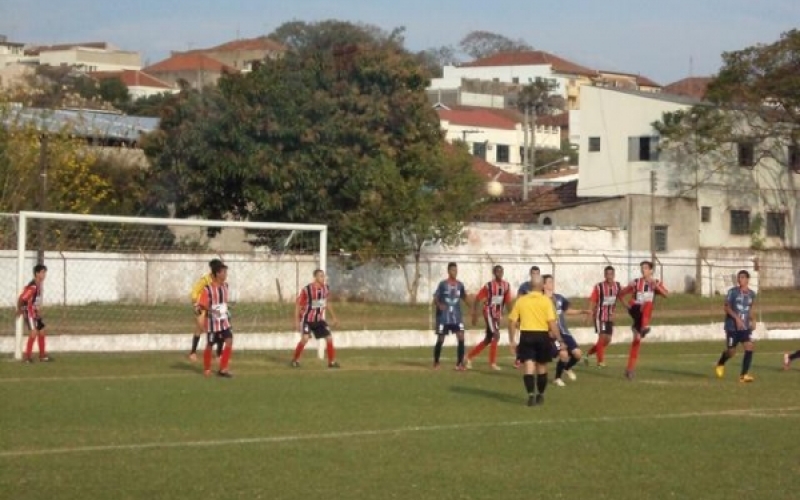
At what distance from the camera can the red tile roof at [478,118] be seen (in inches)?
4313

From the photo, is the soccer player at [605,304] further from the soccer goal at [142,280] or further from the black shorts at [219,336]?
the soccer goal at [142,280]

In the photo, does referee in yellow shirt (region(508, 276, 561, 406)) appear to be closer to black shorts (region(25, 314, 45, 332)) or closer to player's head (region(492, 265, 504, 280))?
player's head (region(492, 265, 504, 280))

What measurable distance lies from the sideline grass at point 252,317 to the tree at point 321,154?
386cm

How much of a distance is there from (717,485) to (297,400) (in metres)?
8.21

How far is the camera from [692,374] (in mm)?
24984

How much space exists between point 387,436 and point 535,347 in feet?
12.8

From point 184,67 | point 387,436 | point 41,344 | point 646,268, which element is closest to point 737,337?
point 646,268

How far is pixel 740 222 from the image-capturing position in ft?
194

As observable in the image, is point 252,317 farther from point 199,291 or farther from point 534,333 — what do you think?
point 534,333

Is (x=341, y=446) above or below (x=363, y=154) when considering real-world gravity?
below

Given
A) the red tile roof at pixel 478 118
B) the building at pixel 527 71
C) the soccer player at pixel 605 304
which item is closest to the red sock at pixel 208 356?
the soccer player at pixel 605 304

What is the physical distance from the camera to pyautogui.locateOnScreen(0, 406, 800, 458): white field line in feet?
44.6

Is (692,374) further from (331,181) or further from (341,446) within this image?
(331,181)

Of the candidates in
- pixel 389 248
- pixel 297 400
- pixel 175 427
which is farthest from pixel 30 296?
pixel 389 248
